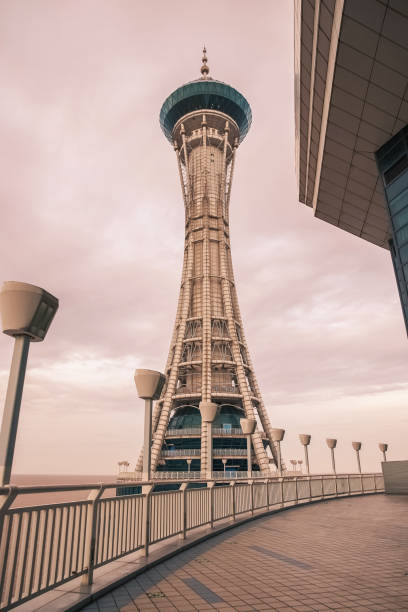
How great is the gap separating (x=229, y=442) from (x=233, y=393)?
7.08 meters

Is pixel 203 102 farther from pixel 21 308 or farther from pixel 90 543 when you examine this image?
pixel 90 543

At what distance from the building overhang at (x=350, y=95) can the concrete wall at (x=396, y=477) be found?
15.5m

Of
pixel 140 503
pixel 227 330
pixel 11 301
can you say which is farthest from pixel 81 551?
pixel 227 330

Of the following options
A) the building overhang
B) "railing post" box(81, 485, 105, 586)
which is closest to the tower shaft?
the building overhang

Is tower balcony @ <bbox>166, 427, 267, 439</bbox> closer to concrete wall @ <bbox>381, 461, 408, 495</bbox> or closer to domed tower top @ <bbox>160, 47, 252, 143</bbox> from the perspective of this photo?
concrete wall @ <bbox>381, 461, 408, 495</bbox>

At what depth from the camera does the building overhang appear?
1138cm

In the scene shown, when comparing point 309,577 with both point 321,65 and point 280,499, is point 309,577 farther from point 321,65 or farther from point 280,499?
point 321,65

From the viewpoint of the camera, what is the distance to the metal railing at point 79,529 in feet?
13.8

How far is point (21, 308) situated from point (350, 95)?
13127 millimetres

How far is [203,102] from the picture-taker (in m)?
73.2

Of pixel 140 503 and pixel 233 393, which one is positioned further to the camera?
pixel 233 393

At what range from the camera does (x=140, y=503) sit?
7219 millimetres

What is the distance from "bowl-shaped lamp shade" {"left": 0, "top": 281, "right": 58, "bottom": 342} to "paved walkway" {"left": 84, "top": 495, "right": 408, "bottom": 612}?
366 centimetres

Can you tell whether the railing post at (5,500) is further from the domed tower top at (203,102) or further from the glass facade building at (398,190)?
the domed tower top at (203,102)
